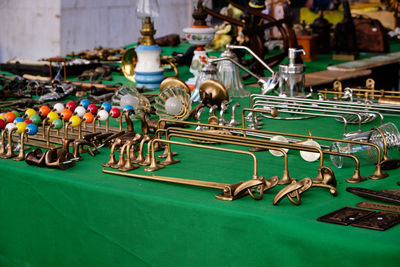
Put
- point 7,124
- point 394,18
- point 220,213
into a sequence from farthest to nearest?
point 394,18 < point 7,124 < point 220,213

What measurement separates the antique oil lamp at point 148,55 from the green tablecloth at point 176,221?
114cm

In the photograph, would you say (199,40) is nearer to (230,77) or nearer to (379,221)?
(230,77)

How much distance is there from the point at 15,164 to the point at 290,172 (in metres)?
0.73

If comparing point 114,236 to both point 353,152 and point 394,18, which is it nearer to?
point 353,152

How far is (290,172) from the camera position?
1477mm

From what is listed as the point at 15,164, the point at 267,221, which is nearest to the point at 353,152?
the point at 267,221

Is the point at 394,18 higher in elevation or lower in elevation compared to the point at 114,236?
higher

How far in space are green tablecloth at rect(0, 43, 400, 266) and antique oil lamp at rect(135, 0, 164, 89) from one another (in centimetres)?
114

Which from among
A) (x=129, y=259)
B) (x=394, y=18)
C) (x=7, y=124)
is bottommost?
(x=129, y=259)

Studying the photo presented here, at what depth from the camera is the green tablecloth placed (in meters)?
1.07

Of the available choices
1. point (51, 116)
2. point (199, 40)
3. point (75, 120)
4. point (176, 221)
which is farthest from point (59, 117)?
point (199, 40)

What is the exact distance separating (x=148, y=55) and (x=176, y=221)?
1.68 metres

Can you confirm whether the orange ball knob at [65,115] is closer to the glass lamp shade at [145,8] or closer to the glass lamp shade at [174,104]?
the glass lamp shade at [174,104]

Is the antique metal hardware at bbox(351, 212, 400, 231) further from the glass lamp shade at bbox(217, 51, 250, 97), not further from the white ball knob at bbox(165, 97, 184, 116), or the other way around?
the glass lamp shade at bbox(217, 51, 250, 97)
